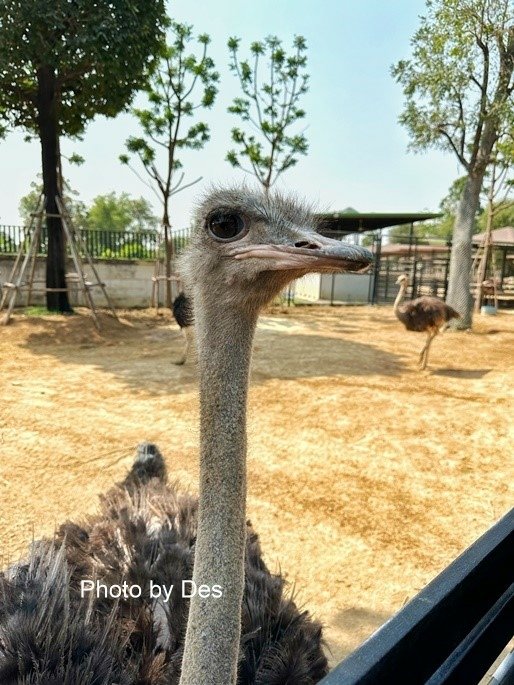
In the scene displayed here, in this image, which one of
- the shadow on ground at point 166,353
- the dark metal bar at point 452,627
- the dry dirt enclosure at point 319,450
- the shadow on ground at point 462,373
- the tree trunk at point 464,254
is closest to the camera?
the dark metal bar at point 452,627

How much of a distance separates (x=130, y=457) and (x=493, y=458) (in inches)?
99.8

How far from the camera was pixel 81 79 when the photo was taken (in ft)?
28.7

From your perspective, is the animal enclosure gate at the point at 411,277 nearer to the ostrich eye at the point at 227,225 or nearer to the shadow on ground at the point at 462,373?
the shadow on ground at the point at 462,373

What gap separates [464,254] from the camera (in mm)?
10688

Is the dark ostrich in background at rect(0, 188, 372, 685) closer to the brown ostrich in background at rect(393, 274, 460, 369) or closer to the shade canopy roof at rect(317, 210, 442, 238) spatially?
the brown ostrich in background at rect(393, 274, 460, 369)

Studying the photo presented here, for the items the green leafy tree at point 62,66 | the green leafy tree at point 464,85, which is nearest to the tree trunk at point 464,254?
the green leafy tree at point 464,85

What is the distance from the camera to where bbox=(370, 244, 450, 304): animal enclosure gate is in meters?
16.1

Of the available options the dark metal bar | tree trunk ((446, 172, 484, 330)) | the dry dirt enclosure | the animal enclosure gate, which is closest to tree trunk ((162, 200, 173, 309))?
the dry dirt enclosure

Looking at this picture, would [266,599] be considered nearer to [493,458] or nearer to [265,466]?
[265,466]

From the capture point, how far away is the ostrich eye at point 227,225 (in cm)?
125


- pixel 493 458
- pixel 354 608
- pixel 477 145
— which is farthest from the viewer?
pixel 477 145

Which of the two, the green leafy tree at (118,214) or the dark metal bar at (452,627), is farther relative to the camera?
the green leafy tree at (118,214)

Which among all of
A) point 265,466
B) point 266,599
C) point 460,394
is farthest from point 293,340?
point 266,599

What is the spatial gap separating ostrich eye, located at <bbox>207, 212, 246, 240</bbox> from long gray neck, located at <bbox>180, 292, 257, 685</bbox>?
15 cm
